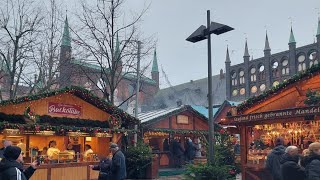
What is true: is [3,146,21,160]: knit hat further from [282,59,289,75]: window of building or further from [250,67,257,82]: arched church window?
[250,67,257,82]: arched church window

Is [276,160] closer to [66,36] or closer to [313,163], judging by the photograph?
A: [313,163]

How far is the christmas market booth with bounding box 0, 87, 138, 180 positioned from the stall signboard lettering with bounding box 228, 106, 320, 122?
6094 millimetres

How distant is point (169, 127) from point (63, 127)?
8.14 meters

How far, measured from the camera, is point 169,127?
21312mm

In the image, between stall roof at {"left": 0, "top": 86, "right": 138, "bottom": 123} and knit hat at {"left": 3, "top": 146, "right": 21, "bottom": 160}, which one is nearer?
knit hat at {"left": 3, "top": 146, "right": 21, "bottom": 160}

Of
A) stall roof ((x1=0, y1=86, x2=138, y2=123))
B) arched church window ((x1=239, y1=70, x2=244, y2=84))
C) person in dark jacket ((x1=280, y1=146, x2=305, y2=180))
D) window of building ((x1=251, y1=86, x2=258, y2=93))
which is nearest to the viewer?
person in dark jacket ((x1=280, y1=146, x2=305, y2=180))

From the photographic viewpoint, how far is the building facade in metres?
60.7

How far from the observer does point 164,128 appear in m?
20.8

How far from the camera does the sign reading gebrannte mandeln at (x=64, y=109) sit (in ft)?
48.7

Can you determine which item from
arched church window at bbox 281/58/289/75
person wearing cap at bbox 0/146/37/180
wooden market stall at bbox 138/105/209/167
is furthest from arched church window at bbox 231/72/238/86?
person wearing cap at bbox 0/146/37/180

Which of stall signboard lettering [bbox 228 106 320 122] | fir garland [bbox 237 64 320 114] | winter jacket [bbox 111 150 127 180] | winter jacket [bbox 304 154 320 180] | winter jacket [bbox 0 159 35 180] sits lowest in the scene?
winter jacket [bbox 111 150 127 180]

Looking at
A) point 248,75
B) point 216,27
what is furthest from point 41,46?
point 248,75

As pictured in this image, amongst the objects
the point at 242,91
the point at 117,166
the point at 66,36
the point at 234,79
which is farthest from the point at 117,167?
the point at 234,79

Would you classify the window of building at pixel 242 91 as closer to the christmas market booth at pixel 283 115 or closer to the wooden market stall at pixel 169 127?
the wooden market stall at pixel 169 127
